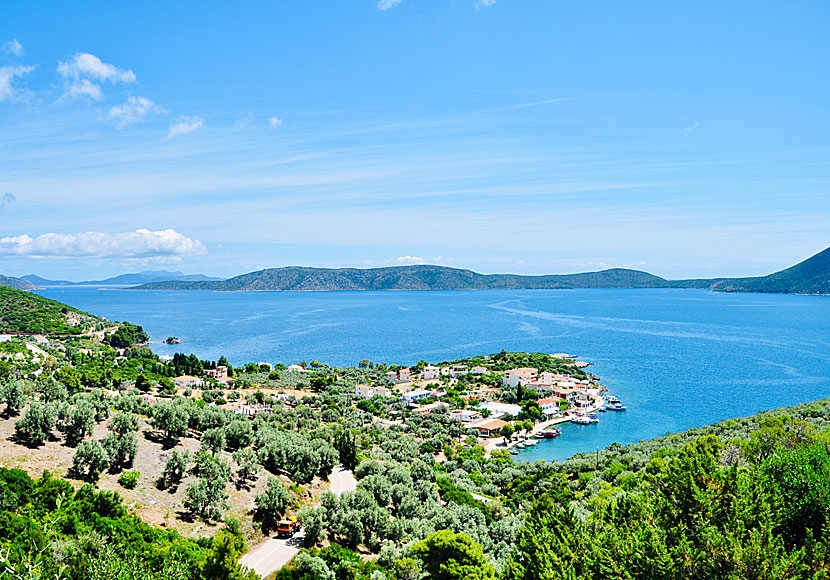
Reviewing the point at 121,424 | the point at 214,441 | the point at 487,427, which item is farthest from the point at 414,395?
the point at 121,424

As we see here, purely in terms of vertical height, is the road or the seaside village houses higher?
the road

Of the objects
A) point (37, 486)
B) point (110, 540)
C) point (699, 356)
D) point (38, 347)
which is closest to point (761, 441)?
point (110, 540)

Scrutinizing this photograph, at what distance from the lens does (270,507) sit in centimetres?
1902

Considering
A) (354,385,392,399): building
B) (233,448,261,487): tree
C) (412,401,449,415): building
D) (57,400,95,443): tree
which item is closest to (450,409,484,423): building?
(412,401,449,415): building

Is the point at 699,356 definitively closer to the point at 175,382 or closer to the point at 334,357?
the point at 334,357

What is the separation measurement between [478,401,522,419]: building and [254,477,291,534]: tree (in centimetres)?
3599

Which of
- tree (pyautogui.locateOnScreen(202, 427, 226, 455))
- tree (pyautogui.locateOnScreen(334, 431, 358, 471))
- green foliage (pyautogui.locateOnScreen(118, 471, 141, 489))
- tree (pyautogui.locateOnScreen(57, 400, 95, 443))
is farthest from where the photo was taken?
tree (pyautogui.locateOnScreen(334, 431, 358, 471))

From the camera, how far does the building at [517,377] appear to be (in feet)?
217

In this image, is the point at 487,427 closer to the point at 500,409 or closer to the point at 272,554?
the point at 500,409

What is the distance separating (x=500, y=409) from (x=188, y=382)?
36.2m

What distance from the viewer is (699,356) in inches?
3383

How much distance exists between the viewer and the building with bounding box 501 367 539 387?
2606 inches

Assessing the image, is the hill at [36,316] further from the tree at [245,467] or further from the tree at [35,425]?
the tree at [245,467]

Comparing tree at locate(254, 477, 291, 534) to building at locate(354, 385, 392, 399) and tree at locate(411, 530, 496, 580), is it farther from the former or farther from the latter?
building at locate(354, 385, 392, 399)
